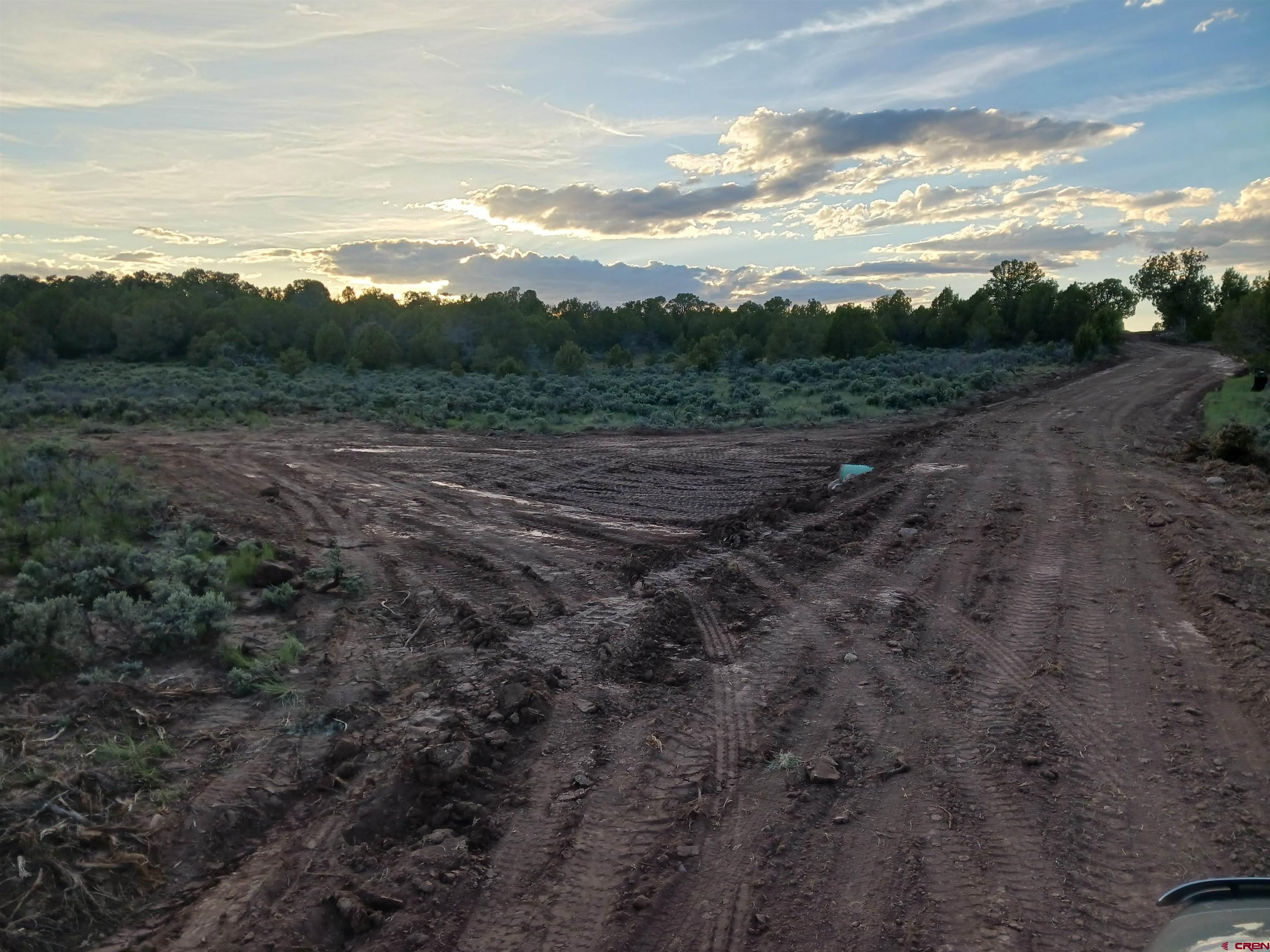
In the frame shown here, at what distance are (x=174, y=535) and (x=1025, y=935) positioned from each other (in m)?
9.73

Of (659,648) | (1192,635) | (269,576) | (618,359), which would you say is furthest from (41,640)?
(618,359)

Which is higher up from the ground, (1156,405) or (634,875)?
(1156,405)

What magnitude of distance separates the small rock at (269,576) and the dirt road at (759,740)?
92 centimetres

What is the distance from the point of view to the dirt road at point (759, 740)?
3.86 m

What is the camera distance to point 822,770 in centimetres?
490

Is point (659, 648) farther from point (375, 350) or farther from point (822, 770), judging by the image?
point (375, 350)

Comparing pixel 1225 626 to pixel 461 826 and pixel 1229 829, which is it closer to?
pixel 1229 829

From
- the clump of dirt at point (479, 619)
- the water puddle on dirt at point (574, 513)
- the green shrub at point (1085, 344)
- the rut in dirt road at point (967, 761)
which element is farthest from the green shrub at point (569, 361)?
the clump of dirt at point (479, 619)

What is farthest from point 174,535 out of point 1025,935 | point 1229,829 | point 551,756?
point 1229,829

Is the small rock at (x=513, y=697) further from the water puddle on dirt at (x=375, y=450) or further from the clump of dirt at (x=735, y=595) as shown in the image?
the water puddle on dirt at (x=375, y=450)

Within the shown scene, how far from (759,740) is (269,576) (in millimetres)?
5749

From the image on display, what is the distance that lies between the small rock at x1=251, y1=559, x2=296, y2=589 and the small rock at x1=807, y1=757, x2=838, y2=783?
6028 mm

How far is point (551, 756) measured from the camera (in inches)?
207

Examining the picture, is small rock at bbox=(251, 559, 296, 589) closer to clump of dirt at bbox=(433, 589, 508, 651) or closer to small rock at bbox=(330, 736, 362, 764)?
clump of dirt at bbox=(433, 589, 508, 651)
